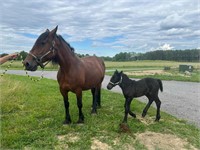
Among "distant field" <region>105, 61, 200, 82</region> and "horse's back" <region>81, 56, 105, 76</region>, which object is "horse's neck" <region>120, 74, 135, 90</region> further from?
"distant field" <region>105, 61, 200, 82</region>

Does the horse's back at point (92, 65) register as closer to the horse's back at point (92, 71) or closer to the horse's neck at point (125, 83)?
the horse's back at point (92, 71)

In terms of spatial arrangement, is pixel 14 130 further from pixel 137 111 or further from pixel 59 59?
pixel 137 111

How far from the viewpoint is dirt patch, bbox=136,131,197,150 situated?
4.68 metres

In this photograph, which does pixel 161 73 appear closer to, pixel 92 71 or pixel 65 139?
pixel 92 71

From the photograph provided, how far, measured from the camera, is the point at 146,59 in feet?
218

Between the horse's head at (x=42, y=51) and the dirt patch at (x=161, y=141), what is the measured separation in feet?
8.75

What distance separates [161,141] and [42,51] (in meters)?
3.18

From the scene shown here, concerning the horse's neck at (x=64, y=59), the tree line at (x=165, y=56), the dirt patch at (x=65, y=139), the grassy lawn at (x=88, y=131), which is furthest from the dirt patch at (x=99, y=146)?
the tree line at (x=165, y=56)

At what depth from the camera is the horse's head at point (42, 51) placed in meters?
5.06

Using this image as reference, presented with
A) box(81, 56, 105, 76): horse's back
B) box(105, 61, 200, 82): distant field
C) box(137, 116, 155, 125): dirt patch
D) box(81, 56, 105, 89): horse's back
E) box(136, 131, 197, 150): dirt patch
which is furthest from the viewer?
box(105, 61, 200, 82): distant field

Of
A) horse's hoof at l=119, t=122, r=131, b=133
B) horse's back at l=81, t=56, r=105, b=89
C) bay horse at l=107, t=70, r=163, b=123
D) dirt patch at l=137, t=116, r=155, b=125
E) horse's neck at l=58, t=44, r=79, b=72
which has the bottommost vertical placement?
dirt patch at l=137, t=116, r=155, b=125

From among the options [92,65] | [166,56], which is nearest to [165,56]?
[166,56]

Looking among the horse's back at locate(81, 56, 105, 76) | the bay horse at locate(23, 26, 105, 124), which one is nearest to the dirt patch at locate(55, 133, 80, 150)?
the bay horse at locate(23, 26, 105, 124)

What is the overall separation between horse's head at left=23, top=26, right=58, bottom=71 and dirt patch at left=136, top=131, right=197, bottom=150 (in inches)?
105
